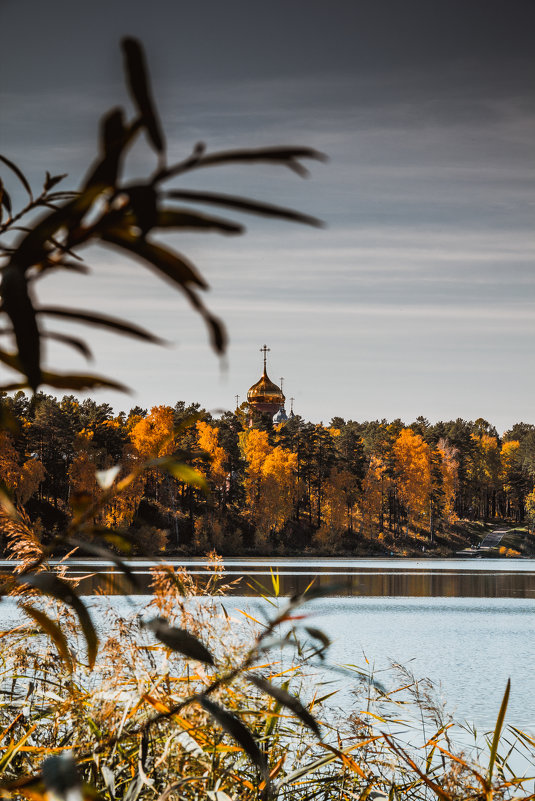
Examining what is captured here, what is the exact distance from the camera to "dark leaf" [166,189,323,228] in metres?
0.52

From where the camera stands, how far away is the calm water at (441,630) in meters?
11.1

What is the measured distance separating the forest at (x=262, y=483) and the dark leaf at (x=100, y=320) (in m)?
42.2

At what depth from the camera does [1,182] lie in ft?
2.34

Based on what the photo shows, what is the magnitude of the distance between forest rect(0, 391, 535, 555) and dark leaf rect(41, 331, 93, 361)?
4215 centimetres

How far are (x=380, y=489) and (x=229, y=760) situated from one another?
2373 inches

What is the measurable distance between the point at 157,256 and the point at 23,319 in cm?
9

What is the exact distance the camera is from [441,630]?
63.2 feet

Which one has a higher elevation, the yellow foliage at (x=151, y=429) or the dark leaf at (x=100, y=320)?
the yellow foliage at (x=151, y=429)

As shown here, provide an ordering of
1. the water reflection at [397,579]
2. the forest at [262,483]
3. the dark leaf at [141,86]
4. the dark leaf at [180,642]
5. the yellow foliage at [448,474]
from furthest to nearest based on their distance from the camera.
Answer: the yellow foliage at [448,474]
the forest at [262,483]
the water reflection at [397,579]
the dark leaf at [180,642]
the dark leaf at [141,86]

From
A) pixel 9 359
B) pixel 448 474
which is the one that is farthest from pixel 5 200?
pixel 448 474

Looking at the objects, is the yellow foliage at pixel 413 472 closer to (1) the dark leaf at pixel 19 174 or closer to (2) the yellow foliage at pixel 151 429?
(2) the yellow foliage at pixel 151 429

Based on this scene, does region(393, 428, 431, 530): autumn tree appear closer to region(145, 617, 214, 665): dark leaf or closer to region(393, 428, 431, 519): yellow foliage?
region(393, 428, 431, 519): yellow foliage

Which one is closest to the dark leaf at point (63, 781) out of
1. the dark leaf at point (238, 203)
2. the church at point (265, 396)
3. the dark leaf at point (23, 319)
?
the dark leaf at point (23, 319)

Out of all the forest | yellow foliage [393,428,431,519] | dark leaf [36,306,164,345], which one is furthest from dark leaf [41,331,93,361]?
yellow foliage [393,428,431,519]
